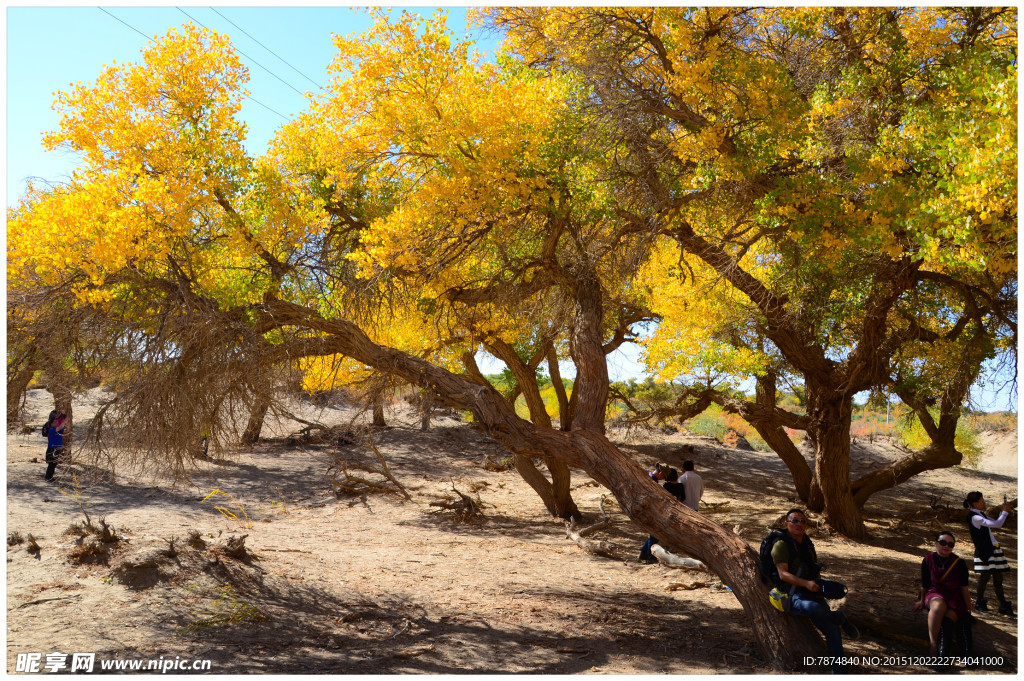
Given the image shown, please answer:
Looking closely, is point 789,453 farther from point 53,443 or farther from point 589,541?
point 53,443

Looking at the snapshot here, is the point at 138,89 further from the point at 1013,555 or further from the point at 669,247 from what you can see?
the point at 1013,555

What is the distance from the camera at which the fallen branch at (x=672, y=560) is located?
9.41 metres

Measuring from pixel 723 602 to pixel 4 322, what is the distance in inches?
301

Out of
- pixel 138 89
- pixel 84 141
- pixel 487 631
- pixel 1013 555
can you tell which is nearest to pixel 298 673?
pixel 487 631

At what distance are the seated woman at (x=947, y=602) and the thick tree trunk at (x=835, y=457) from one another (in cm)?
541

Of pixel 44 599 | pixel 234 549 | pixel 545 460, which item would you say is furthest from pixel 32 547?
pixel 545 460

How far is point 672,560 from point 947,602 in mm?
4076

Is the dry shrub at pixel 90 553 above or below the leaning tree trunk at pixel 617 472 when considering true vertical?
below

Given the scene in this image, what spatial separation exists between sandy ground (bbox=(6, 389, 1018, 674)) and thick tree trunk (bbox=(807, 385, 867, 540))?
56cm

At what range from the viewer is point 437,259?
8672mm

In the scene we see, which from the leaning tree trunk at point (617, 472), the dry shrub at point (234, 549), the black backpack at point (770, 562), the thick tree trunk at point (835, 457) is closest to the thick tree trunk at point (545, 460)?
the leaning tree trunk at point (617, 472)

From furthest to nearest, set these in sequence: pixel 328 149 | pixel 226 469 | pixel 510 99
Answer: pixel 226 469, pixel 328 149, pixel 510 99

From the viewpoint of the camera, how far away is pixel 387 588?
27.9 feet

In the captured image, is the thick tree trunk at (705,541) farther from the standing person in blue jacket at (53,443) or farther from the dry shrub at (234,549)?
the standing person in blue jacket at (53,443)
